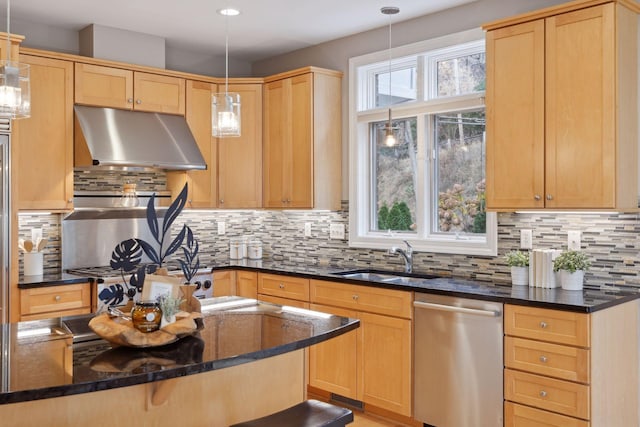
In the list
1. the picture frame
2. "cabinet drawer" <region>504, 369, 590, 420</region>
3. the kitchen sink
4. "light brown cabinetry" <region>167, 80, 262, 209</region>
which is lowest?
"cabinet drawer" <region>504, 369, 590, 420</region>

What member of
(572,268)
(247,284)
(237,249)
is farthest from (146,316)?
(237,249)

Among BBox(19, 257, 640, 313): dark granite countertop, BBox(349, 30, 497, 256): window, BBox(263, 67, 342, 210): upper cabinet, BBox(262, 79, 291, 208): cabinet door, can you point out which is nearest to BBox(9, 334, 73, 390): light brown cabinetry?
BBox(19, 257, 640, 313): dark granite countertop

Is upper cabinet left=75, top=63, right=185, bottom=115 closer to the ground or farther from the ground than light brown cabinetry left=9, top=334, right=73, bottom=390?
farther from the ground

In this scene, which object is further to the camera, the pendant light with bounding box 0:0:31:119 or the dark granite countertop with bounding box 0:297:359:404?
the pendant light with bounding box 0:0:31:119

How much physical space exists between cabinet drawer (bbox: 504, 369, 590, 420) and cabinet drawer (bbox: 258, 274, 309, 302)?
164 centimetres

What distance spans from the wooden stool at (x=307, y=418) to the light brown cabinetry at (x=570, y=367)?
1324mm

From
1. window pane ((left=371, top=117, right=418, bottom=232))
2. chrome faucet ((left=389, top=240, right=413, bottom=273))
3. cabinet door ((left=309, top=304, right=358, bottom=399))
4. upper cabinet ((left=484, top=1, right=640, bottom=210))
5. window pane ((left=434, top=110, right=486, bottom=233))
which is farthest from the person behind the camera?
window pane ((left=371, top=117, right=418, bottom=232))

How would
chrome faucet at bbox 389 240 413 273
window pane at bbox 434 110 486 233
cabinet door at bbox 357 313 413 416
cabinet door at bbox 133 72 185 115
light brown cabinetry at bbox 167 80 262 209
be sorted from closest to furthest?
cabinet door at bbox 357 313 413 416, window pane at bbox 434 110 486 233, chrome faucet at bbox 389 240 413 273, cabinet door at bbox 133 72 185 115, light brown cabinetry at bbox 167 80 262 209

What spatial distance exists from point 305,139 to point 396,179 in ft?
2.57

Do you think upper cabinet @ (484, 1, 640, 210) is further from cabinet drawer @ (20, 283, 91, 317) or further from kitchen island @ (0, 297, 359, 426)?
cabinet drawer @ (20, 283, 91, 317)

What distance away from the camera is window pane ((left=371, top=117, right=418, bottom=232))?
476 centimetres

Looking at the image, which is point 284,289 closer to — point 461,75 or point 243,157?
point 243,157

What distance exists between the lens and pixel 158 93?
5082mm

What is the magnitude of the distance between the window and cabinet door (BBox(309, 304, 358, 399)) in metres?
0.84
